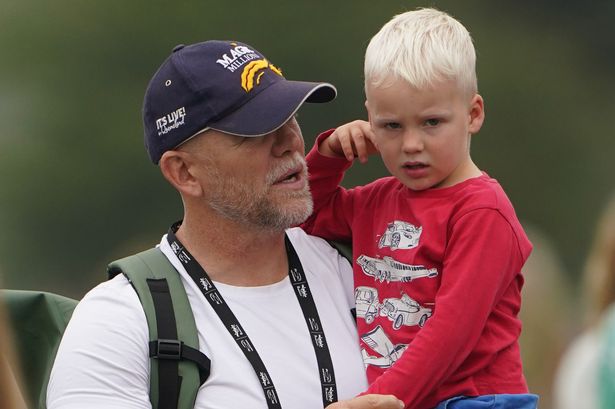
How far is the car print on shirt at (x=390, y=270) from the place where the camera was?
8.54 ft

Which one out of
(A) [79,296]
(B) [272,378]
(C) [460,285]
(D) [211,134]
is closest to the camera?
(C) [460,285]

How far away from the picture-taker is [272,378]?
2678mm

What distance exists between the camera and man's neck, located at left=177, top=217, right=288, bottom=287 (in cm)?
287

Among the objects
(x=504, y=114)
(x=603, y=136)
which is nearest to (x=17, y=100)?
(x=504, y=114)

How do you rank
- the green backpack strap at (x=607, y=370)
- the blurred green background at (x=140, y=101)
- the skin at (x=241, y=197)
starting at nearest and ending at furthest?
the green backpack strap at (x=607, y=370)
the skin at (x=241, y=197)
the blurred green background at (x=140, y=101)

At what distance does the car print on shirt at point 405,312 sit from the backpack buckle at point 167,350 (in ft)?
1.50

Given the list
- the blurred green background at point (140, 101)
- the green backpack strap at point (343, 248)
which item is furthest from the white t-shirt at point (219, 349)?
the blurred green background at point (140, 101)

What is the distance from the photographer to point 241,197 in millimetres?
2865

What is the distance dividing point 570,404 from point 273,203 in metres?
1.48

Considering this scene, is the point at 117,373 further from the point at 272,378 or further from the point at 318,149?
the point at 318,149

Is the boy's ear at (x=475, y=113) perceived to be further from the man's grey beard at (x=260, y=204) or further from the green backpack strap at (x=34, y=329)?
the green backpack strap at (x=34, y=329)

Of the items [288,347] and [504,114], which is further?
[504,114]

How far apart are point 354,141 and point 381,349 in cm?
50

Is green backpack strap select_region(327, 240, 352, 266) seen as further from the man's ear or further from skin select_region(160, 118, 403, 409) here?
the man's ear
